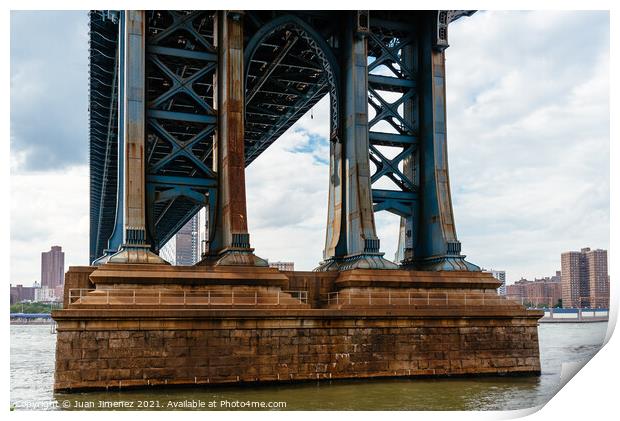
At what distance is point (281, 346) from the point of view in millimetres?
28250

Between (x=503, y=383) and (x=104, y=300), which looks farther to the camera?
(x=503, y=383)

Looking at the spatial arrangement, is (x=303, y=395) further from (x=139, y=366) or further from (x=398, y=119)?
(x=398, y=119)

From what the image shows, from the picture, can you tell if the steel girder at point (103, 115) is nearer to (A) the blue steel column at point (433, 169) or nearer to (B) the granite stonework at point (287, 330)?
(B) the granite stonework at point (287, 330)

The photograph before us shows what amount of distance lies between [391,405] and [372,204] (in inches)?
525

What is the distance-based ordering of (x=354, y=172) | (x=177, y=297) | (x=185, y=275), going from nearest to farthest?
1. (x=177, y=297)
2. (x=185, y=275)
3. (x=354, y=172)

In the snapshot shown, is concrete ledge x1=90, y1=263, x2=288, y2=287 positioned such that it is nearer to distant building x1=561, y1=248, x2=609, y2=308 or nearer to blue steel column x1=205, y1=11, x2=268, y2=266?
blue steel column x1=205, y1=11, x2=268, y2=266

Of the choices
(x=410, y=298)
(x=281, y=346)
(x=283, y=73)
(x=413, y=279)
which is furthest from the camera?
(x=283, y=73)

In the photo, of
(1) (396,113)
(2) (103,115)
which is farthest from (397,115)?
(2) (103,115)

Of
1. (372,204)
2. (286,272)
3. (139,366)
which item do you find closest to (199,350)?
(139,366)

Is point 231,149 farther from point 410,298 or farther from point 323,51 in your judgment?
point 410,298

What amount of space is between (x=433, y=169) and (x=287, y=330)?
13252 millimetres

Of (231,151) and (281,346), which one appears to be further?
(231,151)

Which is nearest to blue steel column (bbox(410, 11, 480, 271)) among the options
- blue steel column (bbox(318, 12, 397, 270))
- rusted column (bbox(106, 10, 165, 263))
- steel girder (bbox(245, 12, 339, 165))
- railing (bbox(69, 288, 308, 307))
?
blue steel column (bbox(318, 12, 397, 270))

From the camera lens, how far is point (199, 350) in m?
26.8
